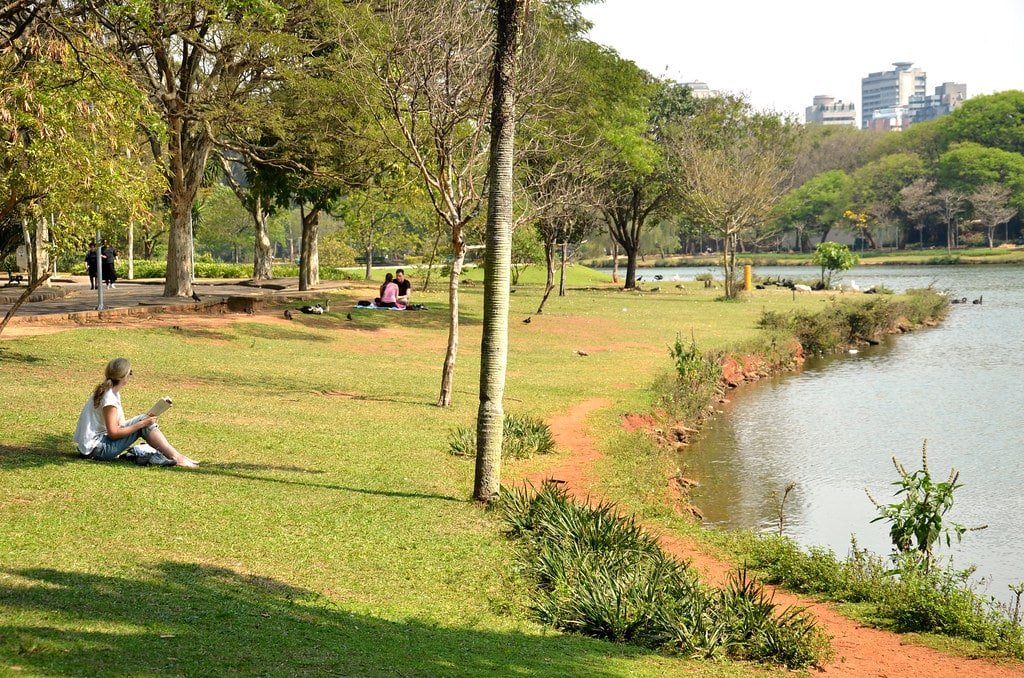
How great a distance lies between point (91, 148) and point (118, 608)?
1035 centimetres

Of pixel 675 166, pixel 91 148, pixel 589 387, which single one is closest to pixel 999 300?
pixel 675 166

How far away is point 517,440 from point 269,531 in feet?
18.6

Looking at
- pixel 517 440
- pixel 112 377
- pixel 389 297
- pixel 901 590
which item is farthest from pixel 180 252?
pixel 901 590

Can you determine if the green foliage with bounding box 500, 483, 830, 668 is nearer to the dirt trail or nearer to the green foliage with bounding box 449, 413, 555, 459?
the dirt trail

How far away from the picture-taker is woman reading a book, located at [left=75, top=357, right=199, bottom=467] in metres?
11.1

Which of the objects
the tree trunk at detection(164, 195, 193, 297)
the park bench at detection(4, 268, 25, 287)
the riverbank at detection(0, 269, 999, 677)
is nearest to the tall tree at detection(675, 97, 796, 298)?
the tree trunk at detection(164, 195, 193, 297)

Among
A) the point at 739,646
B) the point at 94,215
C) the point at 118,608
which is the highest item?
the point at 94,215

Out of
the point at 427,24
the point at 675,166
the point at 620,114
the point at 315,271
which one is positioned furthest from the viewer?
the point at 675,166

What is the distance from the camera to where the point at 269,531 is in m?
9.48

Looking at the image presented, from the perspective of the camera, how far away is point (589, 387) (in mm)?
21125

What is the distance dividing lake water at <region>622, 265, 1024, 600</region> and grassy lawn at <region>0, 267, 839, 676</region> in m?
2.00

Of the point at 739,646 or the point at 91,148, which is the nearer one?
the point at 739,646

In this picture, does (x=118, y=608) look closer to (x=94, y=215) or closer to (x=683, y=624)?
(x=683, y=624)

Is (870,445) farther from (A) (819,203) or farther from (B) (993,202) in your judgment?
(A) (819,203)
